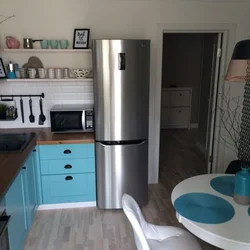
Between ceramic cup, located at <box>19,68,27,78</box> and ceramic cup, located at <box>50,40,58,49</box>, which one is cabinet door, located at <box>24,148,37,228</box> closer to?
ceramic cup, located at <box>19,68,27,78</box>

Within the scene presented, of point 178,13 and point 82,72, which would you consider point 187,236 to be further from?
point 178,13

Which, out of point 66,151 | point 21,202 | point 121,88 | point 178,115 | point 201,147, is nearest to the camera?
point 21,202

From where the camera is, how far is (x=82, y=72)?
10.2ft

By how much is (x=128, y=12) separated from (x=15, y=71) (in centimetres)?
148

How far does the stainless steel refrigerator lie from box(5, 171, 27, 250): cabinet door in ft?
2.89

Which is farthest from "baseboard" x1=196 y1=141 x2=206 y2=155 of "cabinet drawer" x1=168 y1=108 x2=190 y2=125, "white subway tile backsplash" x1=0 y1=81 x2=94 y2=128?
"white subway tile backsplash" x1=0 y1=81 x2=94 y2=128

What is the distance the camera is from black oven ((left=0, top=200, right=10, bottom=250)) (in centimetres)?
171

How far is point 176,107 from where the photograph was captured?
6.56m

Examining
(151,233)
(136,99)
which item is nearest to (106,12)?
(136,99)

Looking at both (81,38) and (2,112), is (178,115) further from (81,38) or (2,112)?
(2,112)

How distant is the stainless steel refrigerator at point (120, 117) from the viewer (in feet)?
8.71

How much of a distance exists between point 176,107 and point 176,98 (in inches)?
8.6

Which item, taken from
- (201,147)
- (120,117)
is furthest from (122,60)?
(201,147)

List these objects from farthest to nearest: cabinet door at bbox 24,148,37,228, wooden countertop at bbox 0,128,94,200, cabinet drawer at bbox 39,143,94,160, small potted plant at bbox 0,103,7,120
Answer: small potted plant at bbox 0,103,7,120 < cabinet drawer at bbox 39,143,94,160 < cabinet door at bbox 24,148,37,228 < wooden countertop at bbox 0,128,94,200
